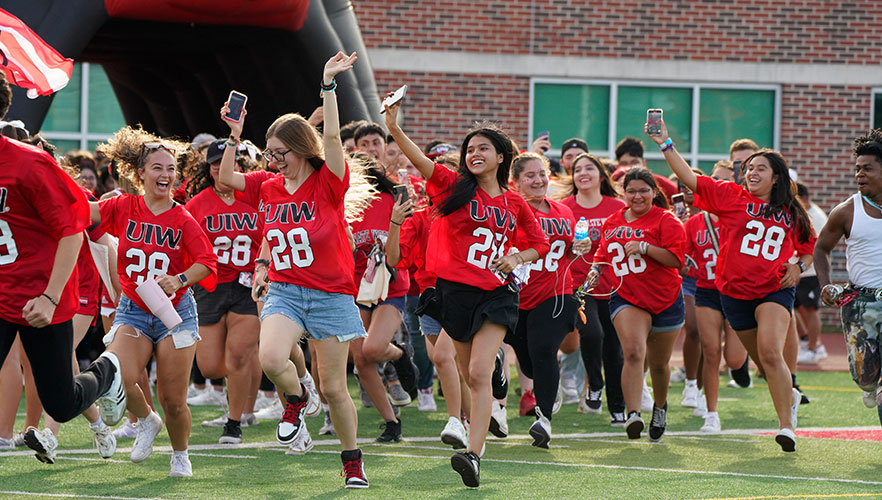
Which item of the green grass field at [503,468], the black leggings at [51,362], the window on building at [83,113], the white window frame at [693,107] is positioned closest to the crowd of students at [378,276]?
the black leggings at [51,362]

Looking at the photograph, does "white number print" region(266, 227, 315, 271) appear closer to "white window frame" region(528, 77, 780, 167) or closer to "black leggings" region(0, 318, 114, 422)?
"black leggings" region(0, 318, 114, 422)

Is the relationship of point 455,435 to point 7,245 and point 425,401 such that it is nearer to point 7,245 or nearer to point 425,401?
point 7,245

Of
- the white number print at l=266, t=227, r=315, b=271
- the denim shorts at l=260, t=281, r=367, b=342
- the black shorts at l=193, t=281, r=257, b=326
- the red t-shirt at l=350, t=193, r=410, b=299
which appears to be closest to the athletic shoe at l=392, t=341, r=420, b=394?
the red t-shirt at l=350, t=193, r=410, b=299

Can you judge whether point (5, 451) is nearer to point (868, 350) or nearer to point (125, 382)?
point (125, 382)

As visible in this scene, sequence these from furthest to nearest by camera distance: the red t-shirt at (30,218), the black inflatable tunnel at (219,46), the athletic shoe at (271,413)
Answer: the black inflatable tunnel at (219,46) → the athletic shoe at (271,413) → the red t-shirt at (30,218)

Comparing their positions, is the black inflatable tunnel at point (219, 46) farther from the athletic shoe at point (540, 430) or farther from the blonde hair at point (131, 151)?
the athletic shoe at point (540, 430)

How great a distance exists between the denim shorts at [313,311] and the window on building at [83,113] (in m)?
12.5

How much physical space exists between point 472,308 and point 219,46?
6.49 m

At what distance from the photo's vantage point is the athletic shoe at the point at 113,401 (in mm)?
5914

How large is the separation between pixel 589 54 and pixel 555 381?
1073 centimetres

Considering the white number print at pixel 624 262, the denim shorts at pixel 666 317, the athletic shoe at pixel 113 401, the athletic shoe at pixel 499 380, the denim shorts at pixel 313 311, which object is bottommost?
the athletic shoe at pixel 499 380

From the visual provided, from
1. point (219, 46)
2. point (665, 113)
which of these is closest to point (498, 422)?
point (219, 46)

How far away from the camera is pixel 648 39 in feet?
58.6

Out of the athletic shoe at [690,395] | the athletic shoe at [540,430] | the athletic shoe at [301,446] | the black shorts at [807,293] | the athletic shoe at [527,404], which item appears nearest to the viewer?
the athletic shoe at [301,446]
